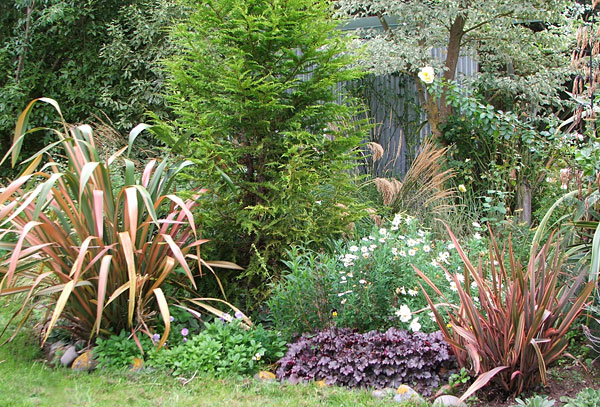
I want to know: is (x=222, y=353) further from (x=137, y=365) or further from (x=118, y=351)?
(x=118, y=351)

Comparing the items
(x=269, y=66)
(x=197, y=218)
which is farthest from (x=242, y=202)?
(x=269, y=66)

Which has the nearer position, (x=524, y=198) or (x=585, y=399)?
(x=585, y=399)

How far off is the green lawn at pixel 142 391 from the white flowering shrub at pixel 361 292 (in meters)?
0.55

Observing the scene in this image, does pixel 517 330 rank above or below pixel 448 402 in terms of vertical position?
above

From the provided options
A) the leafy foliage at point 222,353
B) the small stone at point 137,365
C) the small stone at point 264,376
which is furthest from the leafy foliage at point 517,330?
the small stone at point 137,365

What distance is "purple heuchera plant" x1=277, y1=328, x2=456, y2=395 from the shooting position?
124 inches

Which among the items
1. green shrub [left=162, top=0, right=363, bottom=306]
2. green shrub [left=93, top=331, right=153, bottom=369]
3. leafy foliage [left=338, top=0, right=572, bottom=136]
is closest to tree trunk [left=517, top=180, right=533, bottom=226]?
leafy foliage [left=338, top=0, right=572, bottom=136]

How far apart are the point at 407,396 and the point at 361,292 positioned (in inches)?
29.5

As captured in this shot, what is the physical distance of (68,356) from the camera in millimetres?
3547

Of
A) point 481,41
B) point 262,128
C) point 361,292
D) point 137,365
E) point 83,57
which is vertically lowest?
point 137,365

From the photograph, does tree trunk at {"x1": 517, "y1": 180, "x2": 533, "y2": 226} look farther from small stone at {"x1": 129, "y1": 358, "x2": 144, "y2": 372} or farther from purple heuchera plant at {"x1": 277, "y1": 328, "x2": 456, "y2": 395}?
small stone at {"x1": 129, "y1": 358, "x2": 144, "y2": 372}

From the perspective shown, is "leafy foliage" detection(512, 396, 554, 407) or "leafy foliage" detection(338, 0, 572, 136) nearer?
"leafy foliage" detection(512, 396, 554, 407)

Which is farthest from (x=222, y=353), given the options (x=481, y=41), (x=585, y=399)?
(x=481, y=41)

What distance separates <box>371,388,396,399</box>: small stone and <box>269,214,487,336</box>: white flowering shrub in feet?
1.57
